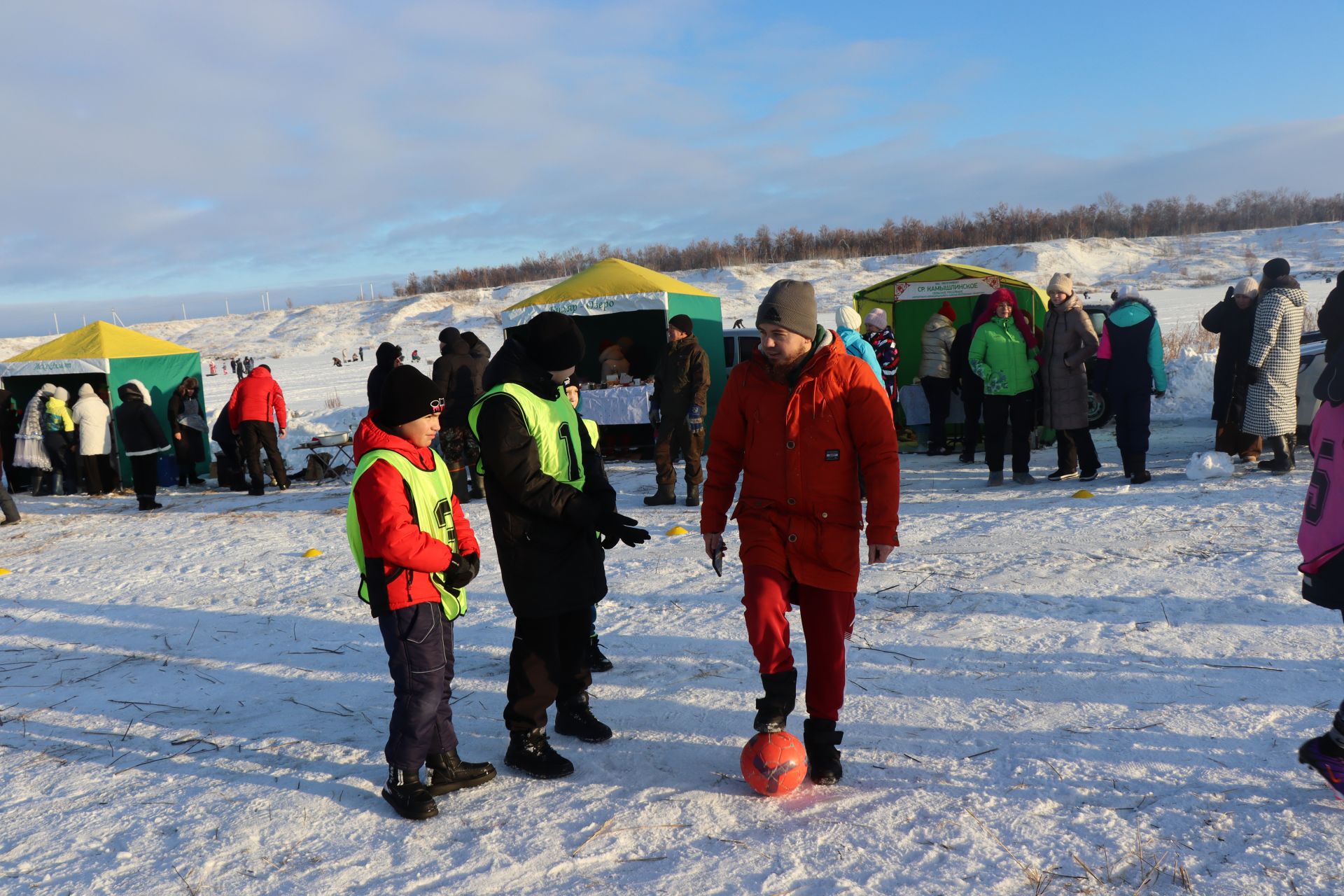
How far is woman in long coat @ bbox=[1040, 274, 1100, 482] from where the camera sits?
7891 mm

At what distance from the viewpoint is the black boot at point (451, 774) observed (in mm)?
3268

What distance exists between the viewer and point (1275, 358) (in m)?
7.63

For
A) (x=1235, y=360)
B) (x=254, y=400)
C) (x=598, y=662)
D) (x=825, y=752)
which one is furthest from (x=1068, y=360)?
(x=254, y=400)

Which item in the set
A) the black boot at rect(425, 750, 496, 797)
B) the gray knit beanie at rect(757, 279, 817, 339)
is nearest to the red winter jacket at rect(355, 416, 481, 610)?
the black boot at rect(425, 750, 496, 797)

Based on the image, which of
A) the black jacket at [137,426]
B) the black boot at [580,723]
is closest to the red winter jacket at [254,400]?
the black jacket at [137,426]

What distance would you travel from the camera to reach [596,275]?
12203 millimetres

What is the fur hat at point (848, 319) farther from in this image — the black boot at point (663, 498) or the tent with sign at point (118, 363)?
the tent with sign at point (118, 363)

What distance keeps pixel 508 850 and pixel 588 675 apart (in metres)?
0.91

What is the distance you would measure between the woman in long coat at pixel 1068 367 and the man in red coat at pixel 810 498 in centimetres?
558

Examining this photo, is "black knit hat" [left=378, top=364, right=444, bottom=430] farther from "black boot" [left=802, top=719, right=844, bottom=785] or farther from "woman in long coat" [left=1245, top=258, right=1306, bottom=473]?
"woman in long coat" [left=1245, top=258, right=1306, bottom=473]

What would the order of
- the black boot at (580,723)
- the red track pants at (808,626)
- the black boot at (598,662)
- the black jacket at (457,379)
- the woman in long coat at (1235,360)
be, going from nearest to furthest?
the red track pants at (808,626) < the black boot at (580,723) < the black boot at (598,662) < the woman in long coat at (1235,360) < the black jacket at (457,379)

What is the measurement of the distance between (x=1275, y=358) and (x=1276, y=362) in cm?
4

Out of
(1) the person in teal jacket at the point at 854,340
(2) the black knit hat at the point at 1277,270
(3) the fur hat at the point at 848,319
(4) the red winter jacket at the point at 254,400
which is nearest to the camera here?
(1) the person in teal jacket at the point at 854,340

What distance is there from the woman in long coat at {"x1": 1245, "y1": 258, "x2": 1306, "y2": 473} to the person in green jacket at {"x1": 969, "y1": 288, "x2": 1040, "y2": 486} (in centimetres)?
176
